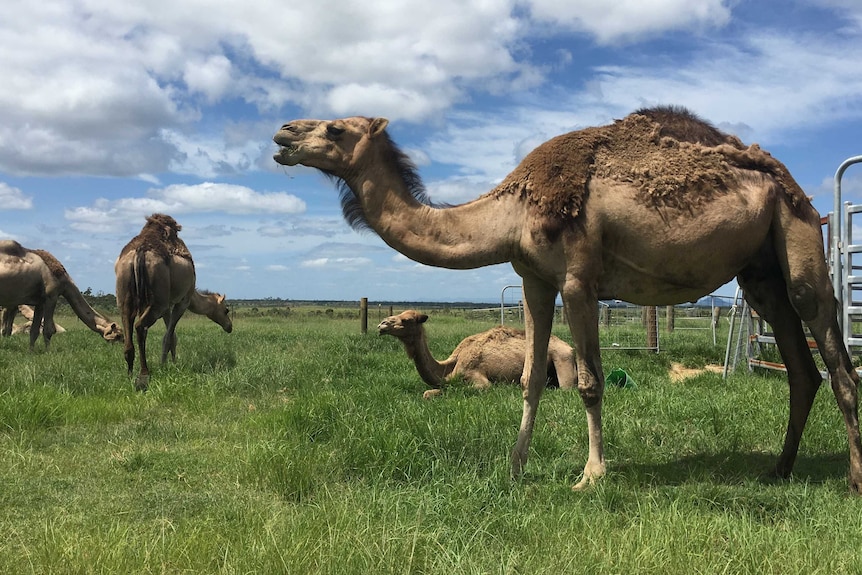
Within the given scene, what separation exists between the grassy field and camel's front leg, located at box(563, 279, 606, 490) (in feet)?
0.53

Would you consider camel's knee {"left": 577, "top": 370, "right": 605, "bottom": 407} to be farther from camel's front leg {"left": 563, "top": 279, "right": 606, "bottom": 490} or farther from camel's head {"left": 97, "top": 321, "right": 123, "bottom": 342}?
camel's head {"left": 97, "top": 321, "right": 123, "bottom": 342}

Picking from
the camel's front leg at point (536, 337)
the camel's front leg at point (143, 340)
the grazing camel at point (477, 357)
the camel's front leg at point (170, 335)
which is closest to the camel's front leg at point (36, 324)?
the camel's front leg at point (170, 335)

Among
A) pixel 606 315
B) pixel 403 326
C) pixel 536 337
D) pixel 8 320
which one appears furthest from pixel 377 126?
pixel 606 315

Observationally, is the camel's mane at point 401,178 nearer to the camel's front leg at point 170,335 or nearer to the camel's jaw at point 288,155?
the camel's jaw at point 288,155

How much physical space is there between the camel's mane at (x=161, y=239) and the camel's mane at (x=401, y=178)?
21.8 feet

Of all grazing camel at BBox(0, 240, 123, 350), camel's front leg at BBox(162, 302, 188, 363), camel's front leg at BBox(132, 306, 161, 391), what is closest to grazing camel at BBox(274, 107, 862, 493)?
camel's front leg at BBox(132, 306, 161, 391)

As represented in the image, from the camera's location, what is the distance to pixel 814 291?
15.4ft

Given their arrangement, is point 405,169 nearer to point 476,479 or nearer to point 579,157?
point 579,157

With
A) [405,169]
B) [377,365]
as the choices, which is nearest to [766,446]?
[405,169]

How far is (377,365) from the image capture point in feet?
38.1

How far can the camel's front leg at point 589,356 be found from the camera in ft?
15.0

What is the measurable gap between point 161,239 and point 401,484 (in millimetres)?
8331

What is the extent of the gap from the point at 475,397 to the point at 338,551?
5.13 m

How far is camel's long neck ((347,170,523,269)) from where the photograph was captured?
4812 mm
